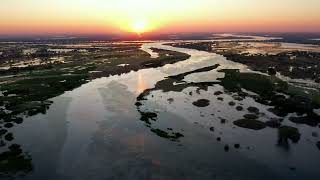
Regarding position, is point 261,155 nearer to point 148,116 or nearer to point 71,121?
point 148,116

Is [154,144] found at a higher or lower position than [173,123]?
higher

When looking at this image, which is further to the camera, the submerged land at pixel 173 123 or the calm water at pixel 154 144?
the submerged land at pixel 173 123

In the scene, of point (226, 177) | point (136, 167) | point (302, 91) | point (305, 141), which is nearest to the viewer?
point (226, 177)

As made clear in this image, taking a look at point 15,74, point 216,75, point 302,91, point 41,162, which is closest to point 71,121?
point 41,162

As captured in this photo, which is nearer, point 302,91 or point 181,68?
point 302,91

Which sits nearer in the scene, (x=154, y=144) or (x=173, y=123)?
(x=154, y=144)

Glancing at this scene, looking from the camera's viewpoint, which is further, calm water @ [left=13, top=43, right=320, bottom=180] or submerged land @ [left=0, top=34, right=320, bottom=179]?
submerged land @ [left=0, top=34, right=320, bottom=179]

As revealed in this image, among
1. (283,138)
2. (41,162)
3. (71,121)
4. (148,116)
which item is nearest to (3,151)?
(41,162)

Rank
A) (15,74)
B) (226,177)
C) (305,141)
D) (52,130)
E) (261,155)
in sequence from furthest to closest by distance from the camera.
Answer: (15,74) → (52,130) → (305,141) → (261,155) → (226,177)
